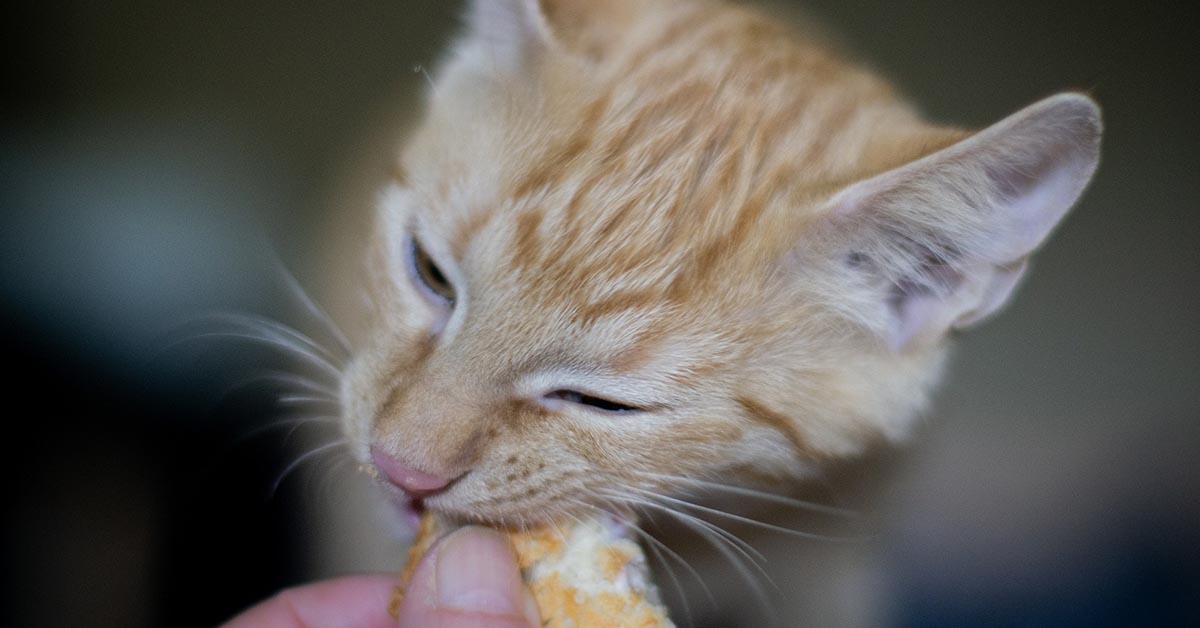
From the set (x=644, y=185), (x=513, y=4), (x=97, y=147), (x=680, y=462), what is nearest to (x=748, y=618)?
(x=680, y=462)

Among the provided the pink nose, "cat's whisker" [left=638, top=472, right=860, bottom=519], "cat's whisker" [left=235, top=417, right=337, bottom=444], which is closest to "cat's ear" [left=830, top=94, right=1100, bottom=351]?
"cat's whisker" [left=638, top=472, right=860, bottom=519]

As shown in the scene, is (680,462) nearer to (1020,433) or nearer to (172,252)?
(1020,433)

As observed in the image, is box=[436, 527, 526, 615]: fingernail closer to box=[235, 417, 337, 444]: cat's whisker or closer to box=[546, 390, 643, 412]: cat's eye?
box=[546, 390, 643, 412]: cat's eye

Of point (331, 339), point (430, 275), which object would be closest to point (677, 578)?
point (430, 275)

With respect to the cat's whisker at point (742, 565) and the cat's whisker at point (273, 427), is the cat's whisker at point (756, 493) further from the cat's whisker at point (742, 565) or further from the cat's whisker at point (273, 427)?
the cat's whisker at point (273, 427)

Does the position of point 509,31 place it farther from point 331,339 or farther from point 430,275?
point 331,339

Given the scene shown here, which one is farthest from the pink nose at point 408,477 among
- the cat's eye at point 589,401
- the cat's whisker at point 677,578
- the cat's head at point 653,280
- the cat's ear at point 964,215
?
the cat's ear at point 964,215
